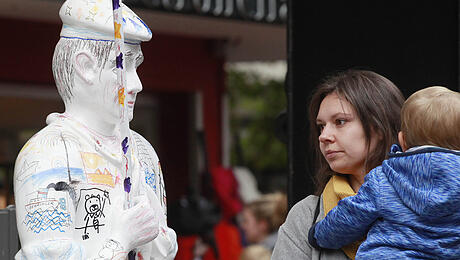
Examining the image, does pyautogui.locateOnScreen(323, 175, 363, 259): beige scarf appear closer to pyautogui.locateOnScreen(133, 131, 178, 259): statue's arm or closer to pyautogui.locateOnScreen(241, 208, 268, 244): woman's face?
pyautogui.locateOnScreen(133, 131, 178, 259): statue's arm

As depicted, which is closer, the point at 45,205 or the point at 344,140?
the point at 45,205

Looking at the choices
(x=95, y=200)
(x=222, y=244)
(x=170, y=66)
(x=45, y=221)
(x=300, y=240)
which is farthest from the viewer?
(x=170, y=66)

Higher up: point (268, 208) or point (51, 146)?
point (51, 146)

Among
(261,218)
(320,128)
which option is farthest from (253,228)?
(320,128)

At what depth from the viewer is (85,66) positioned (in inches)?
97.4

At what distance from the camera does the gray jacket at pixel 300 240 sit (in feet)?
8.65

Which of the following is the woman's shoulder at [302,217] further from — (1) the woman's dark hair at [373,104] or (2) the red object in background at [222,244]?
(2) the red object in background at [222,244]

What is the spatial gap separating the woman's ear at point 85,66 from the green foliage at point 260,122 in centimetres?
1296

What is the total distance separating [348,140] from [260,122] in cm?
1377

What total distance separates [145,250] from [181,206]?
4.93 metres

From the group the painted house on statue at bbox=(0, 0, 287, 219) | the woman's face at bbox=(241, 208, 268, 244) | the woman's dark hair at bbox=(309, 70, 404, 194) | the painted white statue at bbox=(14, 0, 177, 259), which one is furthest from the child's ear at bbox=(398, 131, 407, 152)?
the woman's face at bbox=(241, 208, 268, 244)

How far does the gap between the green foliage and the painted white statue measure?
12.9 metres

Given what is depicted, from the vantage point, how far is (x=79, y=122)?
98.6 inches

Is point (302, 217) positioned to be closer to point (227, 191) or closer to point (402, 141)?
point (402, 141)
